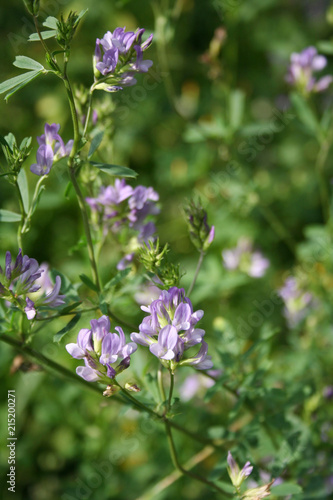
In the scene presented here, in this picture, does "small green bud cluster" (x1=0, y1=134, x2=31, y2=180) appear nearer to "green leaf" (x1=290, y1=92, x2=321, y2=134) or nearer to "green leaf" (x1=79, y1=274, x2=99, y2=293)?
"green leaf" (x1=79, y1=274, x2=99, y2=293)

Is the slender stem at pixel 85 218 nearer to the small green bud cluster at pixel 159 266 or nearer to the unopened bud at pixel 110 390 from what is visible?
the small green bud cluster at pixel 159 266

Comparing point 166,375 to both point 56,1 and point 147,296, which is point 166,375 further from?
point 56,1

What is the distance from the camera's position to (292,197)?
128 inches

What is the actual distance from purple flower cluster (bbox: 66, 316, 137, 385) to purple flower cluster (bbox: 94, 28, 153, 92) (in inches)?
20.7

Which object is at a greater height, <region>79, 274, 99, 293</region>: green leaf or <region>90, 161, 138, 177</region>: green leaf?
<region>90, 161, 138, 177</region>: green leaf

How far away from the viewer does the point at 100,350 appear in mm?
1174

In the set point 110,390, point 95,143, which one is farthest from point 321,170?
point 110,390

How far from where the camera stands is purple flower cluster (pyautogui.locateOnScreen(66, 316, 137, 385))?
114 centimetres

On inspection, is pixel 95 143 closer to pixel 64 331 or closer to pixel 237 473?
pixel 64 331

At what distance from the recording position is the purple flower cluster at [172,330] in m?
1.11

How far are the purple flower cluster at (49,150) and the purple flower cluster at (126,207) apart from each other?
7.6 inches

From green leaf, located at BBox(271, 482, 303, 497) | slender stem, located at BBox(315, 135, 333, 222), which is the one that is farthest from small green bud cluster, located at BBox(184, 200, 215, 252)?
slender stem, located at BBox(315, 135, 333, 222)

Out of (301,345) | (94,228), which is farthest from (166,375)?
(94,228)

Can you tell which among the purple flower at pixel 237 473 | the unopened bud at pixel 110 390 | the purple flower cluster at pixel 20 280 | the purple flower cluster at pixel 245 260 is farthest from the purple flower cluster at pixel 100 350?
the purple flower cluster at pixel 245 260
